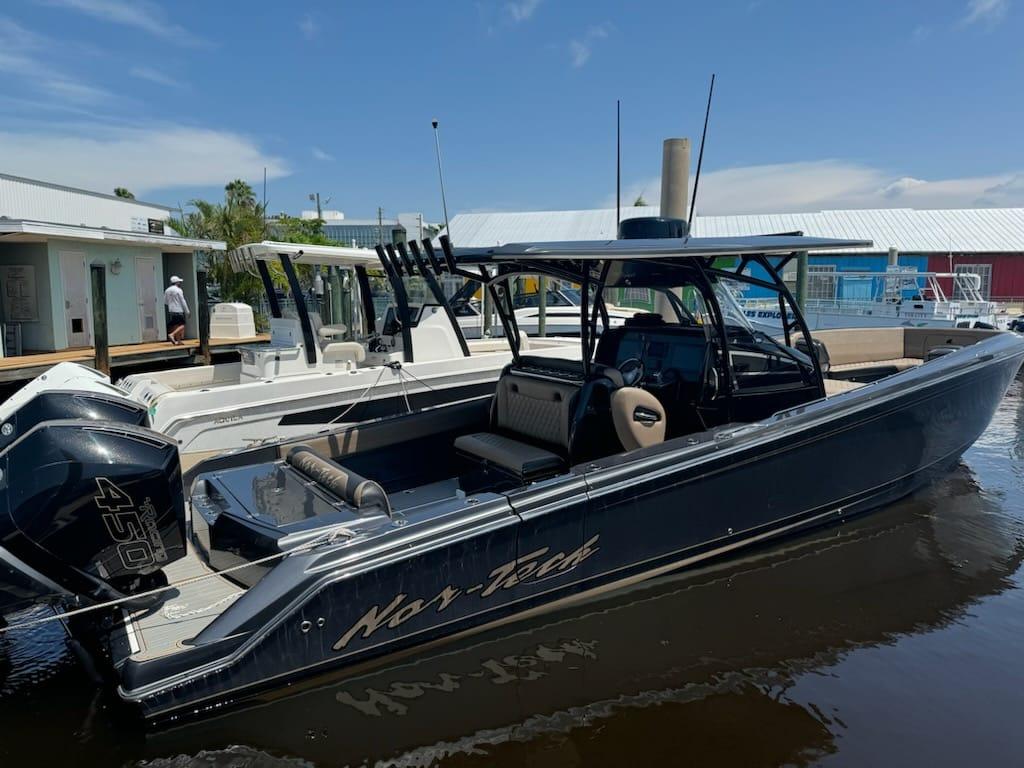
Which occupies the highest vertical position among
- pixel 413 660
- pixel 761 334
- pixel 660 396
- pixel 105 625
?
pixel 761 334

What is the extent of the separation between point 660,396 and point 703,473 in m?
0.88

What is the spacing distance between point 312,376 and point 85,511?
172 inches

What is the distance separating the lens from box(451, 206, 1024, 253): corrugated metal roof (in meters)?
28.8

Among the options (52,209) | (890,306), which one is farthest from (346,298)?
(52,209)

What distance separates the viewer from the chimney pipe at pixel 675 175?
7.46m

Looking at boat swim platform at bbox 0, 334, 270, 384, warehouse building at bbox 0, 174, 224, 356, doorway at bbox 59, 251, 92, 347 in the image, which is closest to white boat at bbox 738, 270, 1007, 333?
boat swim platform at bbox 0, 334, 270, 384

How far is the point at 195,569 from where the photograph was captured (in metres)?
3.48

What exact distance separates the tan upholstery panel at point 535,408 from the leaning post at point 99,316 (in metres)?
6.83

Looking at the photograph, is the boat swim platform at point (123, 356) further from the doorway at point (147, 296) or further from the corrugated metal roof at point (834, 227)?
the corrugated metal roof at point (834, 227)

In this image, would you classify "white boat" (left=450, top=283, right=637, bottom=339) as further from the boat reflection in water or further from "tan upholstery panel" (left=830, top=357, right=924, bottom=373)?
the boat reflection in water

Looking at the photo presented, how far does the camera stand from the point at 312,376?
280 inches

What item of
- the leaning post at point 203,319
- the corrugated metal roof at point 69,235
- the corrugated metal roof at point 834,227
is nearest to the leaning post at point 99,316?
the corrugated metal roof at point 69,235

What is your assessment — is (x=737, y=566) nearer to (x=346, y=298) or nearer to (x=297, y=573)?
(x=297, y=573)

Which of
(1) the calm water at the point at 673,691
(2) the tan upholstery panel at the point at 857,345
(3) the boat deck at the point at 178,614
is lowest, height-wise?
(1) the calm water at the point at 673,691
